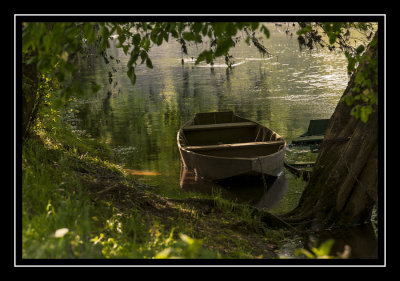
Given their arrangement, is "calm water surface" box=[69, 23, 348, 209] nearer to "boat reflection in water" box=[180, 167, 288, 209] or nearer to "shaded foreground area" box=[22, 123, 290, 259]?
"boat reflection in water" box=[180, 167, 288, 209]

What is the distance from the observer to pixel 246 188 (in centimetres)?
1148

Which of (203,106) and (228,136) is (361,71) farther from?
(203,106)

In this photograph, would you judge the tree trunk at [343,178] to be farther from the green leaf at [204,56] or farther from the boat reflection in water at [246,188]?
the boat reflection in water at [246,188]

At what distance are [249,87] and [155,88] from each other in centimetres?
526

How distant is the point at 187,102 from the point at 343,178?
662 inches

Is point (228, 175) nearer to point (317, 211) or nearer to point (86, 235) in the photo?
point (317, 211)

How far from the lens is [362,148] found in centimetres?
669

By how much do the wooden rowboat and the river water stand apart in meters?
0.39

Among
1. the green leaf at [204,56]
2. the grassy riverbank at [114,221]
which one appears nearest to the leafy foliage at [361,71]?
the green leaf at [204,56]

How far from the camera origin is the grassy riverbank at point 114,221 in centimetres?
467

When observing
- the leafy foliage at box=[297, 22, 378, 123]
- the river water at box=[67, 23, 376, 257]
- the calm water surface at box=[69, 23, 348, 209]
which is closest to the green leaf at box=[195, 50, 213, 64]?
the leafy foliage at box=[297, 22, 378, 123]

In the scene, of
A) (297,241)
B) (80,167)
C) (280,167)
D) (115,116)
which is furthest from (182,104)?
(297,241)

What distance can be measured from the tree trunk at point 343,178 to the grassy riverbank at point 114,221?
69 centimetres

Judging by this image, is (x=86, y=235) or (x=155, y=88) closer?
(x=86, y=235)
